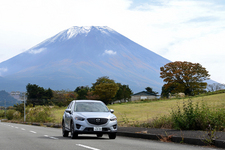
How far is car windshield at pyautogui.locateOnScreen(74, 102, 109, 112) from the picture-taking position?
1538cm

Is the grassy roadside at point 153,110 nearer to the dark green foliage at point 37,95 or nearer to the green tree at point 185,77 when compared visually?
the green tree at point 185,77

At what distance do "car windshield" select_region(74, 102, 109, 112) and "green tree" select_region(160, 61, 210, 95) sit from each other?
73309 mm

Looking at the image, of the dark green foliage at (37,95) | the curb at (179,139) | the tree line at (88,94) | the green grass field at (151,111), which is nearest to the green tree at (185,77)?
the tree line at (88,94)

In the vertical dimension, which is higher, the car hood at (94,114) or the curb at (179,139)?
the car hood at (94,114)

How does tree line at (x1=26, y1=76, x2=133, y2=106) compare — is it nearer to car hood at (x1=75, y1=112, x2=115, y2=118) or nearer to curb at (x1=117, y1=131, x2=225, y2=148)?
curb at (x1=117, y1=131, x2=225, y2=148)

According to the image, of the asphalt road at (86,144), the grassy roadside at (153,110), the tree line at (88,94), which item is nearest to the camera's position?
the asphalt road at (86,144)

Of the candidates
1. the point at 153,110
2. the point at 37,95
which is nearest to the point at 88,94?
the point at 37,95

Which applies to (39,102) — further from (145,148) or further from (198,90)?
(145,148)

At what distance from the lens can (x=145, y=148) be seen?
10945 mm

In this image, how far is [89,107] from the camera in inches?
612

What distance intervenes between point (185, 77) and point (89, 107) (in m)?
76.5

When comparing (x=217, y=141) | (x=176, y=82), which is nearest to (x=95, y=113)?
(x=217, y=141)

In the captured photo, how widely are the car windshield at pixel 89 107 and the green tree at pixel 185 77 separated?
73309 millimetres

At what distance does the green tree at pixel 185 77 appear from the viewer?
88.5 meters
